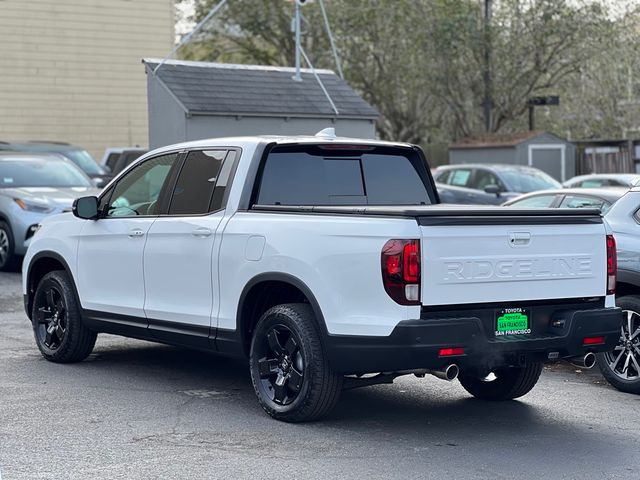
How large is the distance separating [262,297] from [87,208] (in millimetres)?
2041

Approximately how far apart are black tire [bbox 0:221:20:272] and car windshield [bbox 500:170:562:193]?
33.7ft

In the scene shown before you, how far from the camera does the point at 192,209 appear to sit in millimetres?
8367

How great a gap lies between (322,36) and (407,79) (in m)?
2.99

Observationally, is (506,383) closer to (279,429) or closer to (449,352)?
(449,352)

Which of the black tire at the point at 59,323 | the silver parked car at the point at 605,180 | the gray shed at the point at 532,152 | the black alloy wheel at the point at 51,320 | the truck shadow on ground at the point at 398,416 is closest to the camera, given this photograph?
the truck shadow on ground at the point at 398,416

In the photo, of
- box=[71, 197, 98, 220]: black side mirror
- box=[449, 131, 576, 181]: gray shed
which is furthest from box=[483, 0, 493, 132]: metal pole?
box=[71, 197, 98, 220]: black side mirror

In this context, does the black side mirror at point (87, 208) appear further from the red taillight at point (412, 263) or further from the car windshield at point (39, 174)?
the car windshield at point (39, 174)

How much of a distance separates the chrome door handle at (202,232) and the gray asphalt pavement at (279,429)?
1.11 meters

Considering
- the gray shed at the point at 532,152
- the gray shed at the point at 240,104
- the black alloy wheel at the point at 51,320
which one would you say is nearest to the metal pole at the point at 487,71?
the gray shed at the point at 532,152

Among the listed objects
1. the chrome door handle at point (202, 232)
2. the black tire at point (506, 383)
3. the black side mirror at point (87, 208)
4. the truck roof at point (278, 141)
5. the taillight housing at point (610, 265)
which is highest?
the truck roof at point (278, 141)

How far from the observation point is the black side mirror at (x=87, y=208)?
9148mm

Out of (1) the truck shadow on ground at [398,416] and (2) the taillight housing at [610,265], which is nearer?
(1) the truck shadow on ground at [398,416]

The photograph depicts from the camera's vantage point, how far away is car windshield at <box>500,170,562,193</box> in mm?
23172

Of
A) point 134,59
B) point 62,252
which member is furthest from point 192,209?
point 134,59
